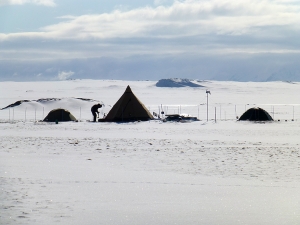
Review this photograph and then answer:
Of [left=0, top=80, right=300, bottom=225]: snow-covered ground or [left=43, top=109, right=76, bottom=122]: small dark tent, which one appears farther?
[left=43, top=109, right=76, bottom=122]: small dark tent

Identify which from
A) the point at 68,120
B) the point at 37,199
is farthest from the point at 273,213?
the point at 68,120

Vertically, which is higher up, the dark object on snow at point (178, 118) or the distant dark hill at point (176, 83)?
the distant dark hill at point (176, 83)

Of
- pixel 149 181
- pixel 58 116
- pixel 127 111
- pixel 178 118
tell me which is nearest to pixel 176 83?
pixel 178 118

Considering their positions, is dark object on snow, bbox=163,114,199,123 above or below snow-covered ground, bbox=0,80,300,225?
above

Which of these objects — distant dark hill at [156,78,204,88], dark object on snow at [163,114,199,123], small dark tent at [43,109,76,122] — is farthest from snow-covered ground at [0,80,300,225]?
distant dark hill at [156,78,204,88]

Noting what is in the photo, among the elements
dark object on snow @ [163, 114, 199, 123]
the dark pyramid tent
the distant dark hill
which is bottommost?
dark object on snow @ [163, 114, 199, 123]

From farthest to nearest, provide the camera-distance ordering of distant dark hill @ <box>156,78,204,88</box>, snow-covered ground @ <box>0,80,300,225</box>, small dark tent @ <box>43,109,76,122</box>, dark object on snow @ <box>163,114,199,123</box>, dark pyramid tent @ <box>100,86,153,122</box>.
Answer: distant dark hill @ <box>156,78,204,88</box>, small dark tent @ <box>43,109,76,122</box>, dark pyramid tent @ <box>100,86,153,122</box>, dark object on snow @ <box>163,114,199,123</box>, snow-covered ground @ <box>0,80,300,225</box>

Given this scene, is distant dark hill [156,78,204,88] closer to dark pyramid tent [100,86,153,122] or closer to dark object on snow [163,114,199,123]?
dark object on snow [163,114,199,123]

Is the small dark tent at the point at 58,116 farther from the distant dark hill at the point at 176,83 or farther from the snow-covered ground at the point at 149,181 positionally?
the distant dark hill at the point at 176,83

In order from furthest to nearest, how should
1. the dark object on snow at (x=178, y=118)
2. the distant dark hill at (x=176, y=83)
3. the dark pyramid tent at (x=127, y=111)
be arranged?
the distant dark hill at (x=176, y=83)
the dark pyramid tent at (x=127, y=111)
the dark object on snow at (x=178, y=118)

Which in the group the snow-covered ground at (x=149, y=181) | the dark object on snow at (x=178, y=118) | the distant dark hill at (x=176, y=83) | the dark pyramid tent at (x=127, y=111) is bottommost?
the snow-covered ground at (x=149, y=181)

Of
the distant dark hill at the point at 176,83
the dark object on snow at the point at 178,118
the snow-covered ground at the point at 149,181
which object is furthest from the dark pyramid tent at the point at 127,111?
the distant dark hill at the point at 176,83

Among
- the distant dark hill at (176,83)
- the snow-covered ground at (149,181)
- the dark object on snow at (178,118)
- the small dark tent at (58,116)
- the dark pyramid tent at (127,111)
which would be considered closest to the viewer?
the snow-covered ground at (149,181)

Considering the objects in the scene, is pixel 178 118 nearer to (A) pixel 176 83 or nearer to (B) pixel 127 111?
(B) pixel 127 111
